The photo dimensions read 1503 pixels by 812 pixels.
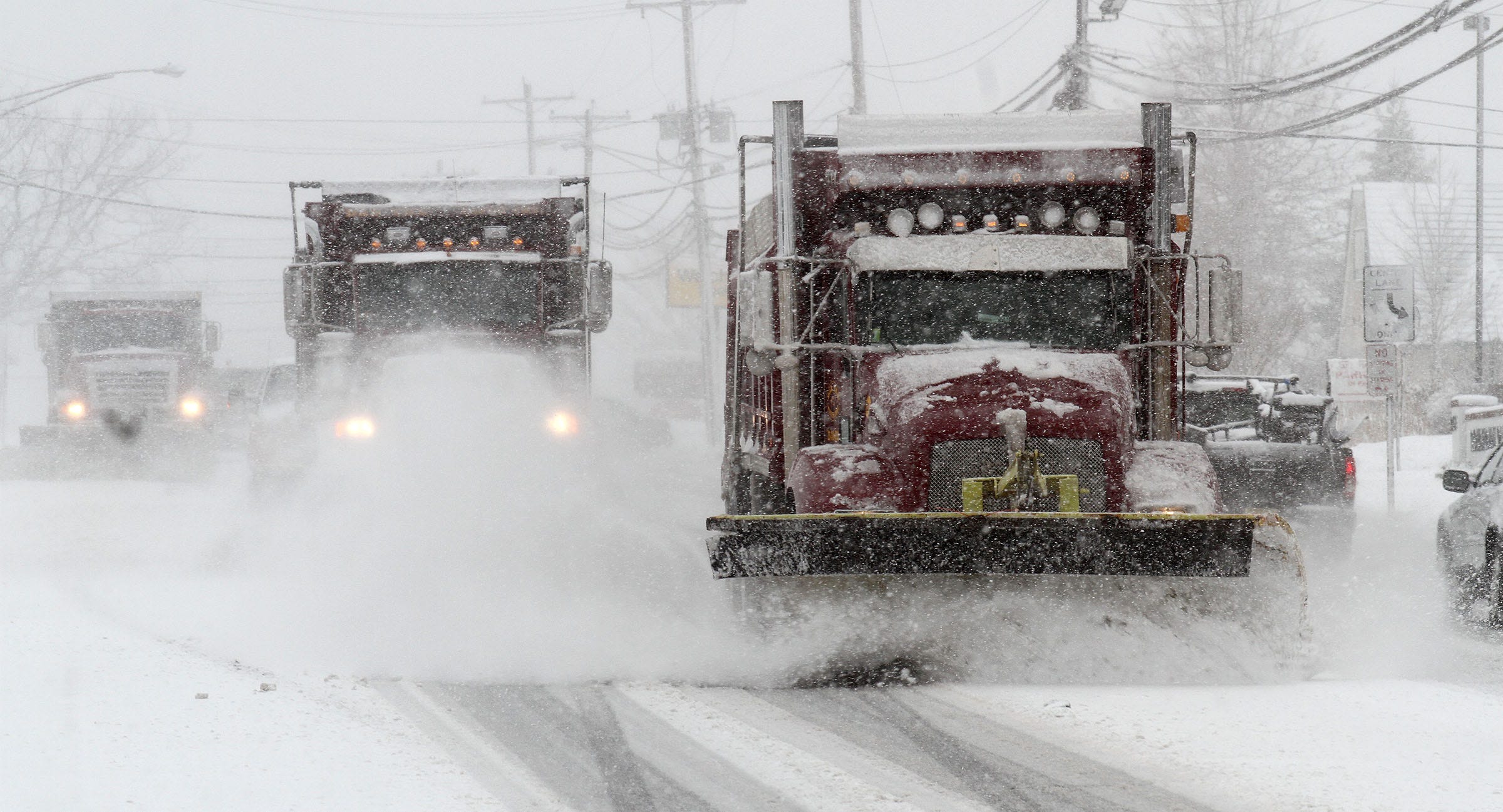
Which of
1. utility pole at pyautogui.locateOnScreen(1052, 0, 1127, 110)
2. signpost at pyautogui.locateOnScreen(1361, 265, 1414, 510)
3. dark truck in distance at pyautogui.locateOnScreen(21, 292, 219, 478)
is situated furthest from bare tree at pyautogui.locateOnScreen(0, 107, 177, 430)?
signpost at pyautogui.locateOnScreen(1361, 265, 1414, 510)

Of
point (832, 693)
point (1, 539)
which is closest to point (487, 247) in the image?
point (1, 539)

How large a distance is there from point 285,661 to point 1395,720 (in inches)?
229

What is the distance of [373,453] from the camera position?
12.8 meters

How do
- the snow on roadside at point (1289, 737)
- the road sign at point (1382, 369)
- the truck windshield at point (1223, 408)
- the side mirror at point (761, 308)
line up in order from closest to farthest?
the snow on roadside at point (1289, 737), the side mirror at point (761, 308), the truck windshield at point (1223, 408), the road sign at point (1382, 369)

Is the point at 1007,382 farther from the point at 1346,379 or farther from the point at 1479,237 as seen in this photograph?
the point at 1479,237

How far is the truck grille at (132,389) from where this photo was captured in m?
25.8

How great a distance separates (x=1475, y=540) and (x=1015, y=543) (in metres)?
5.16

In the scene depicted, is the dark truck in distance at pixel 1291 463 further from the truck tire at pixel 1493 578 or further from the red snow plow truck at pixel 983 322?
the red snow plow truck at pixel 983 322

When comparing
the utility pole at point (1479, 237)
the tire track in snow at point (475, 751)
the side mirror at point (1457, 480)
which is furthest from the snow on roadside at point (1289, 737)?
the utility pole at point (1479, 237)

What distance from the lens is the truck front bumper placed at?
7.27 meters

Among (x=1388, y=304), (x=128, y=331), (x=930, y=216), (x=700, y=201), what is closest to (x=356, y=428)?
(x=930, y=216)

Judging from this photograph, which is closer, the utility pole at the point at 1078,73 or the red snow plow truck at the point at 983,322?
the red snow plow truck at the point at 983,322

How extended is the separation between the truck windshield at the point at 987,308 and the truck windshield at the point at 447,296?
19.8 feet

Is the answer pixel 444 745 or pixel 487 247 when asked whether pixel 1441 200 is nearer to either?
pixel 487 247
